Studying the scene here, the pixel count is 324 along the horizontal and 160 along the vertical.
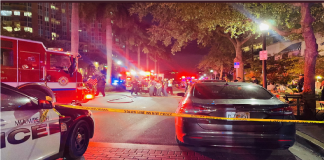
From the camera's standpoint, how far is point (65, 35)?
297 ft

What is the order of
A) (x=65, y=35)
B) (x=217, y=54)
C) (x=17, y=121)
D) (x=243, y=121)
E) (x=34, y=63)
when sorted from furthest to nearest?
(x=65, y=35)
(x=217, y=54)
(x=34, y=63)
(x=243, y=121)
(x=17, y=121)

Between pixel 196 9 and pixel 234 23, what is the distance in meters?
2.67

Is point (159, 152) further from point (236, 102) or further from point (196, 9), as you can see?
point (196, 9)

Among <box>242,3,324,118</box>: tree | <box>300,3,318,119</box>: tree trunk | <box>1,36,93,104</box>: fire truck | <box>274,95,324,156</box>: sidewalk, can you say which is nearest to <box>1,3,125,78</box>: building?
<box>242,3,324,118</box>: tree

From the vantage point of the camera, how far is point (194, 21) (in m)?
17.9

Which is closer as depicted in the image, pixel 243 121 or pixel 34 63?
pixel 243 121

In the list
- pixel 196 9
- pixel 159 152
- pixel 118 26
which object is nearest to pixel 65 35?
pixel 118 26

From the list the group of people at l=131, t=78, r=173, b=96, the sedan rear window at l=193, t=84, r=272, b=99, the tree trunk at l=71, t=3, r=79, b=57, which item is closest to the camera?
the sedan rear window at l=193, t=84, r=272, b=99

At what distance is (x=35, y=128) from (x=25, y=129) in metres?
0.16

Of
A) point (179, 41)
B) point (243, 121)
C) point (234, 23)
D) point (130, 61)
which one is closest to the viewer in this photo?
point (243, 121)

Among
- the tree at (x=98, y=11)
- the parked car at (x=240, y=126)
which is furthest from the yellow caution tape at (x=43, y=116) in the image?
the tree at (x=98, y=11)

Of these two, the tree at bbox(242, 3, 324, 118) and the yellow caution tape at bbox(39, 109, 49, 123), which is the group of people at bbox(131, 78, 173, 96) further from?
the yellow caution tape at bbox(39, 109, 49, 123)

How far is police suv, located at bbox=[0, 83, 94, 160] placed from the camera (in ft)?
9.33

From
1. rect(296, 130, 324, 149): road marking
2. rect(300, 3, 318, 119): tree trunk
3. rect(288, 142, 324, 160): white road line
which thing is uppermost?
rect(300, 3, 318, 119): tree trunk
